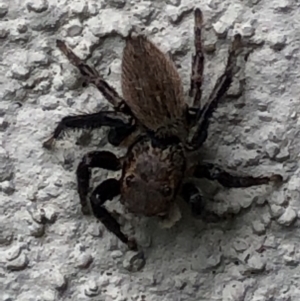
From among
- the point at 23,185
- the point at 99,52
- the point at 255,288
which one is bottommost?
the point at 255,288

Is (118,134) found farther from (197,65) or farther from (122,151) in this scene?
(197,65)

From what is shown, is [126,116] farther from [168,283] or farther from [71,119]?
[168,283]

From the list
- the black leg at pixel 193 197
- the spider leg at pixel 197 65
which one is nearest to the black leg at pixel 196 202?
the black leg at pixel 193 197

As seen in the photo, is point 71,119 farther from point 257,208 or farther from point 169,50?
point 257,208

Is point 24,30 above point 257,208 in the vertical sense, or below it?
above

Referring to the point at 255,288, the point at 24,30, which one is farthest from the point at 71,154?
the point at 255,288
